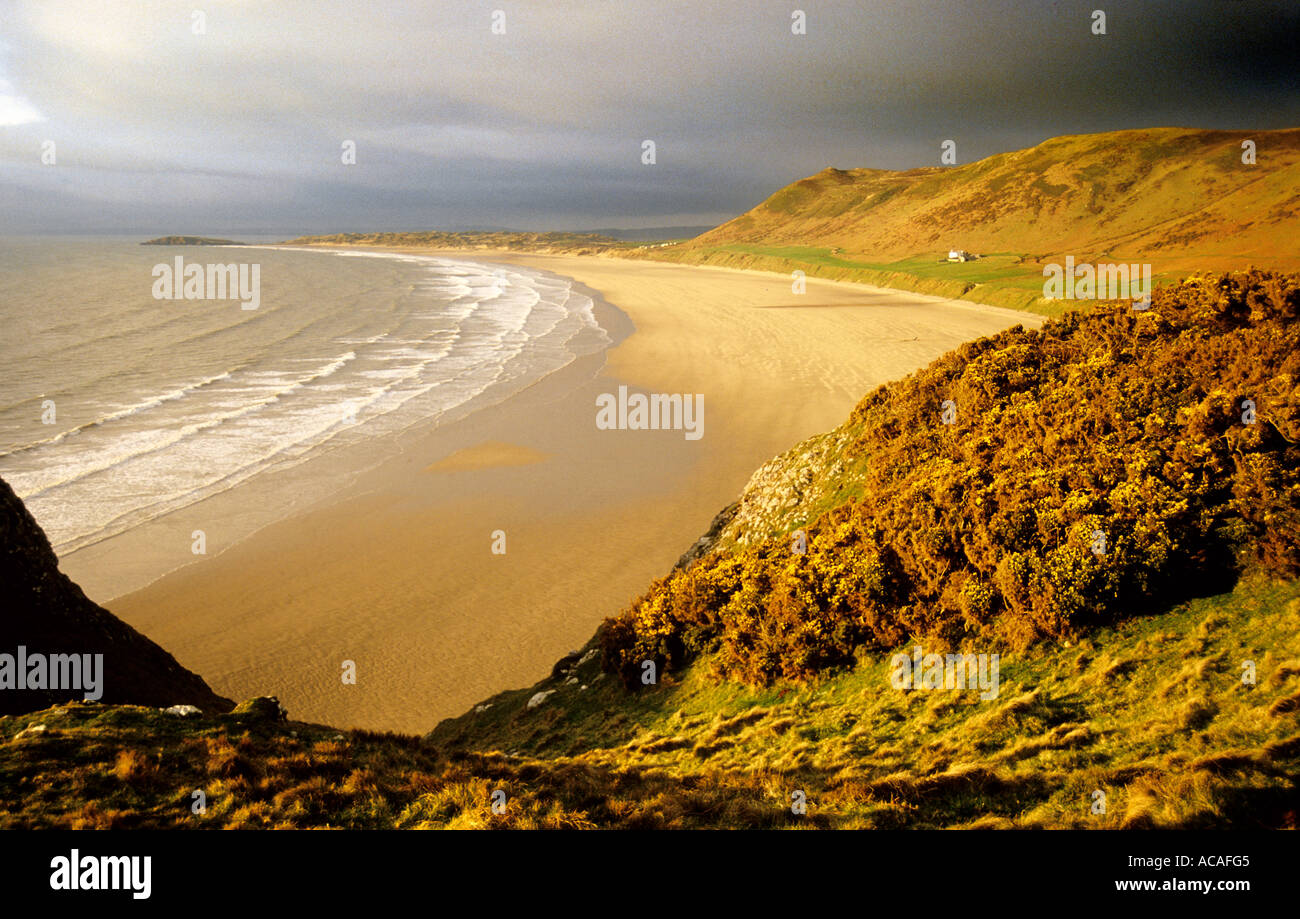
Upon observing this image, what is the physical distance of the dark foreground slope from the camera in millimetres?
8805

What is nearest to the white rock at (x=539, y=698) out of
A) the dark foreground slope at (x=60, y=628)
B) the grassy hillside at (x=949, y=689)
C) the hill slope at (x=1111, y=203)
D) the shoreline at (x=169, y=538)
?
the grassy hillside at (x=949, y=689)

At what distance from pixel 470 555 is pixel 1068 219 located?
360 ft

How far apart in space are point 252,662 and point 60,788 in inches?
304

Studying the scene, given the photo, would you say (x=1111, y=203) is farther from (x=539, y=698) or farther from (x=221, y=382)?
(x=539, y=698)

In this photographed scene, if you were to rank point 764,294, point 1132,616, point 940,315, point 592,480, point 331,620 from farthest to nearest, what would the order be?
point 764,294
point 940,315
point 592,480
point 331,620
point 1132,616

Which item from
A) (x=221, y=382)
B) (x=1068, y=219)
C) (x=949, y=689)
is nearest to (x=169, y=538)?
(x=949, y=689)

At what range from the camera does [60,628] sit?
9133mm

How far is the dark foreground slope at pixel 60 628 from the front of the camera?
8805 mm

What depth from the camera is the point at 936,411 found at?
36.6 ft

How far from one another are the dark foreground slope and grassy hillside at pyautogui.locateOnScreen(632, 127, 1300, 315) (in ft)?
161

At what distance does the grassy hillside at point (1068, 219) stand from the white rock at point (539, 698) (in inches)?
1788

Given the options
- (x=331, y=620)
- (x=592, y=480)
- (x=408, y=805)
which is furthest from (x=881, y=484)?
(x=592, y=480)

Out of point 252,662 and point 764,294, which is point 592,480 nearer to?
point 252,662

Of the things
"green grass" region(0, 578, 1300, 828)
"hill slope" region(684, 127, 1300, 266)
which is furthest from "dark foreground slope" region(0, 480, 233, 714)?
"hill slope" region(684, 127, 1300, 266)
